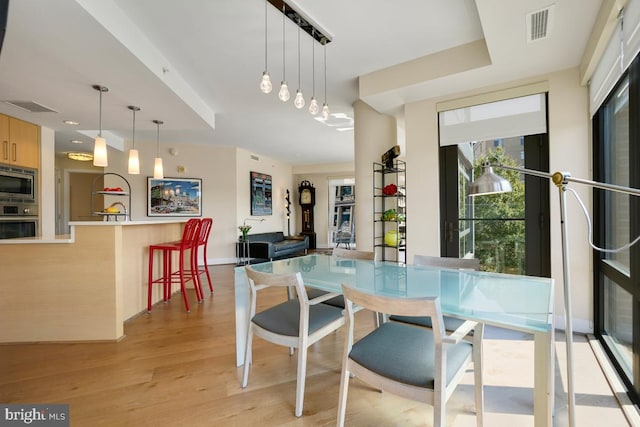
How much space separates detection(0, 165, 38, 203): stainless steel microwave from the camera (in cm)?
353

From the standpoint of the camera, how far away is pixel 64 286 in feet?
8.49

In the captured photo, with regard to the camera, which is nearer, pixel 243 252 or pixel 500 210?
pixel 500 210

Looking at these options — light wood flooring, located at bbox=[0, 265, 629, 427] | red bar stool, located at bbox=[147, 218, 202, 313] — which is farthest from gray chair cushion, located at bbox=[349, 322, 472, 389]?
red bar stool, located at bbox=[147, 218, 202, 313]

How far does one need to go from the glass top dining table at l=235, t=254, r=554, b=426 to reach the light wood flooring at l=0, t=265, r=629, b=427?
0.35 m

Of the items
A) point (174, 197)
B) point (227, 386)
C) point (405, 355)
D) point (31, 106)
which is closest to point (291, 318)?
point (227, 386)

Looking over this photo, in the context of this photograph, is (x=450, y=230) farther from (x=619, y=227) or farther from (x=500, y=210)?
(x=619, y=227)

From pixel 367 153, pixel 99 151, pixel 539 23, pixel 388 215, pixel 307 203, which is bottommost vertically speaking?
pixel 388 215

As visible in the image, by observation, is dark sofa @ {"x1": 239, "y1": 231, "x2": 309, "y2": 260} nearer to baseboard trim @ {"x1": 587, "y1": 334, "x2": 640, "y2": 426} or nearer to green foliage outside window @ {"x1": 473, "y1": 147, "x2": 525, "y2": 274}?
green foliage outside window @ {"x1": 473, "y1": 147, "x2": 525, "y2": 274}

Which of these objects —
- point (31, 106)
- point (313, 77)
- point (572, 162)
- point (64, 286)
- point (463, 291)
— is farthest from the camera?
point (313, 77)

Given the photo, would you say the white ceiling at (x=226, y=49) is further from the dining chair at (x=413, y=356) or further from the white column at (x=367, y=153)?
the dining chair at (x=413, y=356)

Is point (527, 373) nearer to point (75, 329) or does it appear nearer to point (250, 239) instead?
point (75, 329)

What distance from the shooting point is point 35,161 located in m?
3.93

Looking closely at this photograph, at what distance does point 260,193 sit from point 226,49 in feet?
16.2

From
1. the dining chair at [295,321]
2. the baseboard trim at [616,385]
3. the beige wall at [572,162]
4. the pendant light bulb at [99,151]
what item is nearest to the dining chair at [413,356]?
the dining chair at [295,321]
